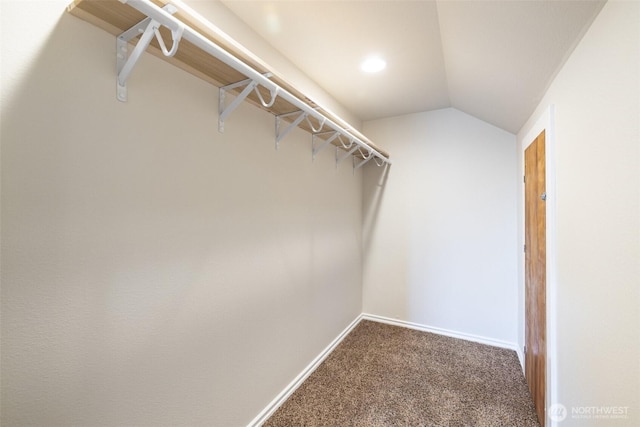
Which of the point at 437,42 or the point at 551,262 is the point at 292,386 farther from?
the point at 437,42

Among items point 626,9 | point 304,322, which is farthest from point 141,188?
point 626,9

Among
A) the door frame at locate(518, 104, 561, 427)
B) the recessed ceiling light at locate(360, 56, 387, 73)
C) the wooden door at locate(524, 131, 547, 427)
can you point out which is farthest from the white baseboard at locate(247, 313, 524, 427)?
the recessed ceiling light at locate(360, 56, 387, 73)

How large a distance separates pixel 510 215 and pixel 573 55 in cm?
175

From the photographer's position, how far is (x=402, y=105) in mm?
2799

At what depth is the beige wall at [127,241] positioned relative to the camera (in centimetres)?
79

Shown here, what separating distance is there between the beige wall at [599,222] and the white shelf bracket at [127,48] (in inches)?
54.7

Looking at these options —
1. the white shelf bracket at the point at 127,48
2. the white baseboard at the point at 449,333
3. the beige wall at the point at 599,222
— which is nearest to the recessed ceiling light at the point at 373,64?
the beige wall at the point at 599,222

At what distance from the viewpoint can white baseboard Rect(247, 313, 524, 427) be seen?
1.74 metres

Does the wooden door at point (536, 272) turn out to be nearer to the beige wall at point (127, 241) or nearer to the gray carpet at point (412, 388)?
the gray carpet at point (412, 388)

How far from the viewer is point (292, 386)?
197cm

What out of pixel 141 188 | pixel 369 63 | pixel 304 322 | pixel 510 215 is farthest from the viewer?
pixel 510 215

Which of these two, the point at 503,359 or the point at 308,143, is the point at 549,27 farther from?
the point at 503,359

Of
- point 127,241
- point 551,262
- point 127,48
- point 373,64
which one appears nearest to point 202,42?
point 127,48

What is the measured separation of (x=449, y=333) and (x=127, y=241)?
308 centimetres
